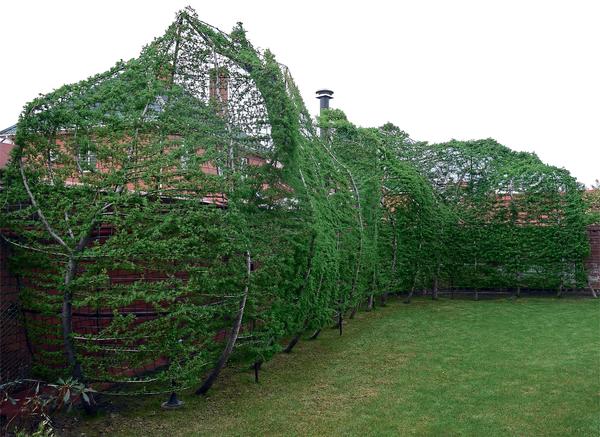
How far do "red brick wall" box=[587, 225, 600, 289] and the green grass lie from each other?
5252 millimetres

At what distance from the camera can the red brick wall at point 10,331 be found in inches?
211

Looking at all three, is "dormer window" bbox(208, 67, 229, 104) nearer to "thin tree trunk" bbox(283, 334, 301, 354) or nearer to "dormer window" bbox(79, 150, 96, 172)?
"dormer window" bbox(79, 150, 96, 172)

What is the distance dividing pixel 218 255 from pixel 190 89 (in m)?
1.83

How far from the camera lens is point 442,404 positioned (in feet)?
19.8

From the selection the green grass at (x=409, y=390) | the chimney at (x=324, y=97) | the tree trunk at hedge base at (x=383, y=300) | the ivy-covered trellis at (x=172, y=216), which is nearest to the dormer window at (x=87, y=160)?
the ivy-covered trellis at (x=172, y=216)

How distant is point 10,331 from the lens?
18.1ft

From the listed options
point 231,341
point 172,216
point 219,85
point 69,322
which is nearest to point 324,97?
point 219,85

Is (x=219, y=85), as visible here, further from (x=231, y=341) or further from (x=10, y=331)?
(x=10, y=331)

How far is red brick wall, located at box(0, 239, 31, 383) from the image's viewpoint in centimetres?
536

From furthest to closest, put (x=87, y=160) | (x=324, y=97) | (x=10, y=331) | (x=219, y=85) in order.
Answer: (x=324, y=97)
(x=219, y=85)
(x=10, y=331)
(x=87, y=160)

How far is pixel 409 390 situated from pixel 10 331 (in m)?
4.30

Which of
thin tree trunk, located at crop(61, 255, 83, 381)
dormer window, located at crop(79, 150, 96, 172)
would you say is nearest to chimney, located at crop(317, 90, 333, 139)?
dormer window, located at crop(79, 150, 96, 172)

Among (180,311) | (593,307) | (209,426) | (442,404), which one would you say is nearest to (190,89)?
(180,311)

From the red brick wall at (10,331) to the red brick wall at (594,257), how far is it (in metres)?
14.3
